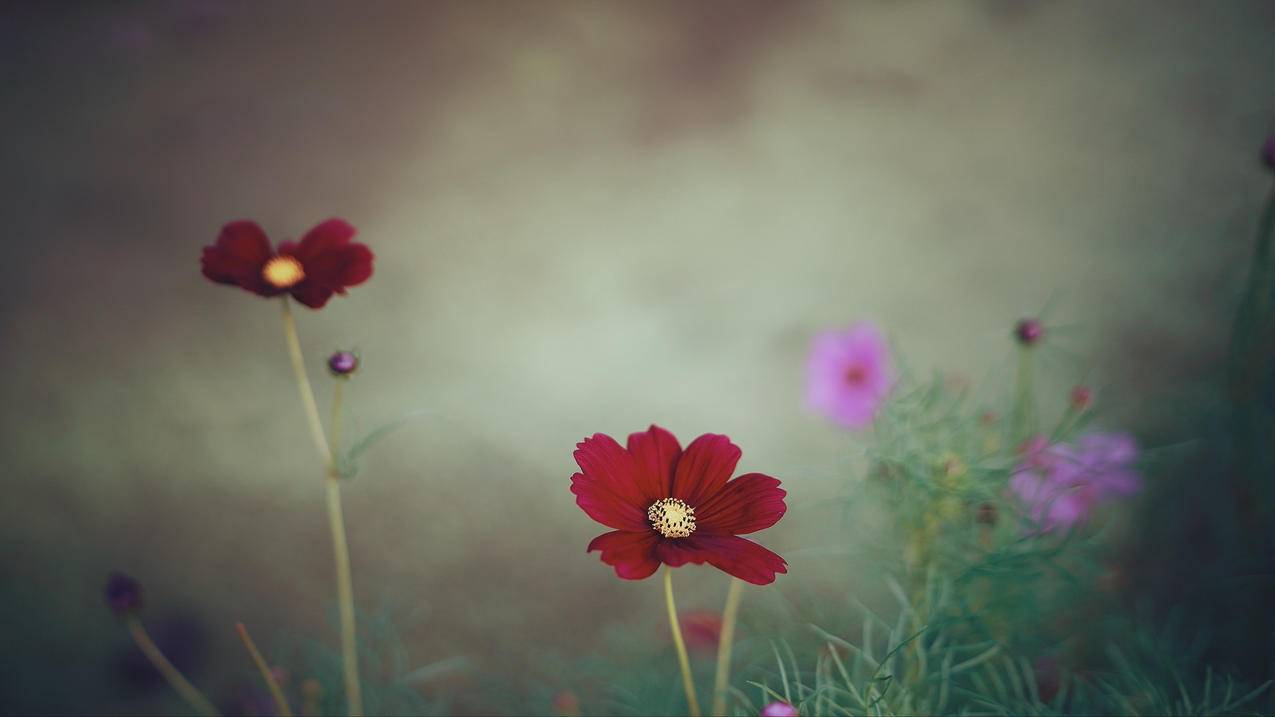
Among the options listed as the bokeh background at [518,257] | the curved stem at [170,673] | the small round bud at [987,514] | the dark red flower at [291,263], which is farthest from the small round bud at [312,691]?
the small round bud at [987,514]

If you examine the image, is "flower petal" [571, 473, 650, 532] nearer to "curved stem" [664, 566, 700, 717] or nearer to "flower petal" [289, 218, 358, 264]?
"curved stem" [664, 566, 700, 717]

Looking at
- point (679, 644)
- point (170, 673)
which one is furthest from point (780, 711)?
point (170, 673)

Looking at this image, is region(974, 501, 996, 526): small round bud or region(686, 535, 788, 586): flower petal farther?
region(974, 501, 996, 526): small round bud

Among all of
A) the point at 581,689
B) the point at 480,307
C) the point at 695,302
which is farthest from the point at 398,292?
the point at 581,689

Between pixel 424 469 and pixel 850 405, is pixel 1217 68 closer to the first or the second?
pixel 850 405

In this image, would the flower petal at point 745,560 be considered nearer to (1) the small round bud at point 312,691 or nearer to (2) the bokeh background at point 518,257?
(1) the small round bud at point 312,691

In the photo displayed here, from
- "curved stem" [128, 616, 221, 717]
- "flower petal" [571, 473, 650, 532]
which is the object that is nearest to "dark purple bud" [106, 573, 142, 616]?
"curved stem" [128, 616, 221, 717]

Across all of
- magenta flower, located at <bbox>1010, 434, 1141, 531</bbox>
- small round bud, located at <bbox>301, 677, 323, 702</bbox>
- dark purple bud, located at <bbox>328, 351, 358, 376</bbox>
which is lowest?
small round bud, located at <bbox>301, 677, 323, 702</bbox>
